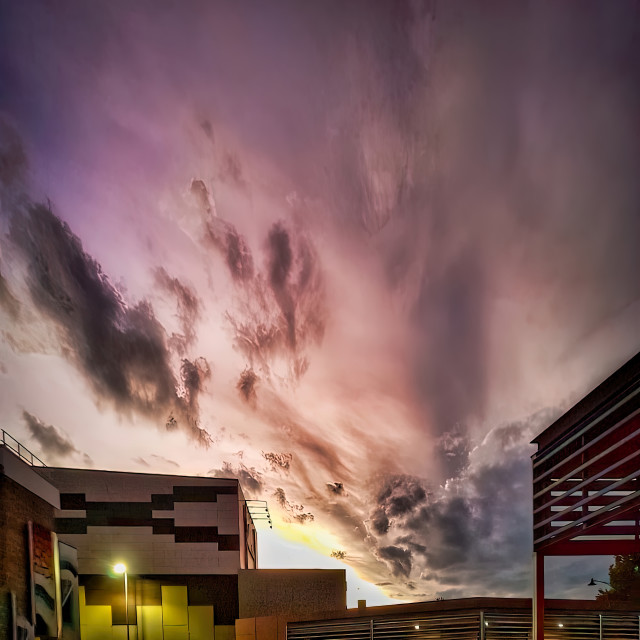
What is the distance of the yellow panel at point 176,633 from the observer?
30.7 meters

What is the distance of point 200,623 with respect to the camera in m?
30.9

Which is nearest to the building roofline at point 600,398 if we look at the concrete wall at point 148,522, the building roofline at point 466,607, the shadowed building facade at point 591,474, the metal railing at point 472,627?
the shadowed building facade at point 591,474

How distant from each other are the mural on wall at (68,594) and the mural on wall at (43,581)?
3.50ft

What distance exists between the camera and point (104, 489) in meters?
32.5

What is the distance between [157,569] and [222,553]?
3.58 meters

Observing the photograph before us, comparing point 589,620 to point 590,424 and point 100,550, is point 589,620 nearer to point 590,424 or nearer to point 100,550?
point 590,424

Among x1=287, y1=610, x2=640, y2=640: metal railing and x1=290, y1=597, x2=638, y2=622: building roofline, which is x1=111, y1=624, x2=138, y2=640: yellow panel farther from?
Result: x1=290, y1=597, x2=638, y2=622: building roofline

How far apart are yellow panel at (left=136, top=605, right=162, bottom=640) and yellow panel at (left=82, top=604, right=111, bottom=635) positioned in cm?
155

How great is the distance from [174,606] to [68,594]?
1032 centimetres

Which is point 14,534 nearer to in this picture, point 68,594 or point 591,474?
point 68,594

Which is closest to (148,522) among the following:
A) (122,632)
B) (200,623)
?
(122,632)

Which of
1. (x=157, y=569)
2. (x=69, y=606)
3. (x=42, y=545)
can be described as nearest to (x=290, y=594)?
(x=157, y=569)

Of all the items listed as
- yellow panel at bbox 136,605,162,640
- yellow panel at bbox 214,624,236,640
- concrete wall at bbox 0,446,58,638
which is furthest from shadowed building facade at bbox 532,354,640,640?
yellow panel at bbox 136,605,162,640

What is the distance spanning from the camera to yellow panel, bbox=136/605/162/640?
3064 cm
